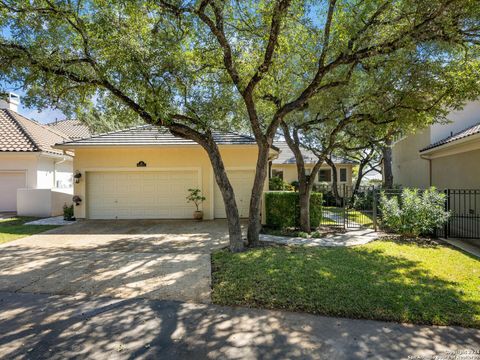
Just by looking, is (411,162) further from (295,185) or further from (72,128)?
(72,128)

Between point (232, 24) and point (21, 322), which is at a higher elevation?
point (232, 24)

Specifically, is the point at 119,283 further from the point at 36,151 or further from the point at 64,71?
the point at 36,151

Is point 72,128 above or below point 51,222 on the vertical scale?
above

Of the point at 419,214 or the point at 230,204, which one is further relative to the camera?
the point at 419,214

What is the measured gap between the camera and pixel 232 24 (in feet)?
25.4

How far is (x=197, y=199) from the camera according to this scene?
42.6 feet

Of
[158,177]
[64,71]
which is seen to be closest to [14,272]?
[64,71]

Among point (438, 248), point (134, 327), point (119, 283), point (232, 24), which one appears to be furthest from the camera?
point (438, 248)

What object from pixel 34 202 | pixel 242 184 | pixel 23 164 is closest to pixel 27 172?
pixel 23 164

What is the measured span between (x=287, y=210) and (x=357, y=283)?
19.6 ft

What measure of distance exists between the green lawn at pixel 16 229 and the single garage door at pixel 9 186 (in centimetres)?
297

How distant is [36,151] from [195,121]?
1162 cm

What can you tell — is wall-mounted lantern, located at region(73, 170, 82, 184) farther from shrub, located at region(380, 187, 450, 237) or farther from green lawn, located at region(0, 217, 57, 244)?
shrub, located at region(380, 187, 450, 237)

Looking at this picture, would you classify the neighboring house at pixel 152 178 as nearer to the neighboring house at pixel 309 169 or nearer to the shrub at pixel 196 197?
the shrub at pixel 196 197
